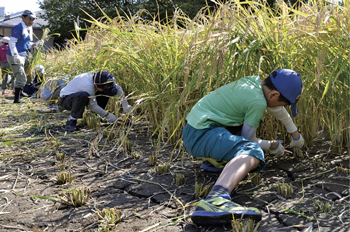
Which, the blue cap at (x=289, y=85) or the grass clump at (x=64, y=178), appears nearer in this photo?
the blue cap at (x=289, y=85)

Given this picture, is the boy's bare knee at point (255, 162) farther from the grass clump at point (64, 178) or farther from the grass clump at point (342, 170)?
the grass clump at point (64, 178)

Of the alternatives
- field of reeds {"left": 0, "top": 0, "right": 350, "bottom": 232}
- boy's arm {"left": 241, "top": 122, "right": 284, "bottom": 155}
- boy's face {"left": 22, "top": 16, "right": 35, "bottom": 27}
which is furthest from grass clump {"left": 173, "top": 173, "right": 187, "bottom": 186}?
boy's face {"left": 22, "top": 16, "right": 35, "bottom": 27}

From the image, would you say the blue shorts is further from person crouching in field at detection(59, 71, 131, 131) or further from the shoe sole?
person crouching in field at detection(59, 71, 131, 131)

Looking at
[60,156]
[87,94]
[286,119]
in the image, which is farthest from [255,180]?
[87,94]

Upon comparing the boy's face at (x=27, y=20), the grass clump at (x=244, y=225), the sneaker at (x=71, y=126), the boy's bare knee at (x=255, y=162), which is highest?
the boy's face at (x=27, y=20)

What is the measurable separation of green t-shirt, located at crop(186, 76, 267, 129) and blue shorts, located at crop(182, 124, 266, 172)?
48 mm

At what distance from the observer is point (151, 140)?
2867mm

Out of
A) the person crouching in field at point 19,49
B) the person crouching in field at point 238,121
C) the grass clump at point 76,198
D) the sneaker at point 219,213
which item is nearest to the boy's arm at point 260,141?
the person crouching in field at point 238,121

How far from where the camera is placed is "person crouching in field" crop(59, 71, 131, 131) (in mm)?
3332

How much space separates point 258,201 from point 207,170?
0.48 metres

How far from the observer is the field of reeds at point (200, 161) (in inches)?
61.2

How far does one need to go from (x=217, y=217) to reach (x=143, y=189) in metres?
0.64

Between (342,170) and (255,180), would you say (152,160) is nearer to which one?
(255,180)

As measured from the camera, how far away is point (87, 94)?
3443 mm
